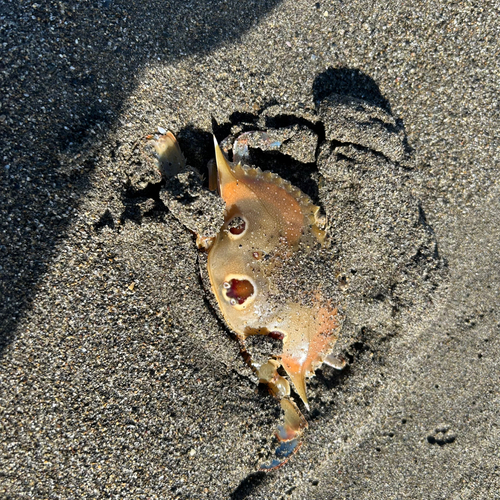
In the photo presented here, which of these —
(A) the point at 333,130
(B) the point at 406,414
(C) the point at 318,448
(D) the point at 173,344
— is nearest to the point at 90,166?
(D) the point at 173,344

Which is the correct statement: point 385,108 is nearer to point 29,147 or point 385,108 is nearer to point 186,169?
point 186,169

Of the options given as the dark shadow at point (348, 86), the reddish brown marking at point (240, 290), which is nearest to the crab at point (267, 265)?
the reddish brown marking at point (240, 290)

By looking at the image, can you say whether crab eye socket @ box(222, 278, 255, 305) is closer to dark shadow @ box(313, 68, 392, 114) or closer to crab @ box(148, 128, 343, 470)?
crab @ box(148, 128, 343, 470)

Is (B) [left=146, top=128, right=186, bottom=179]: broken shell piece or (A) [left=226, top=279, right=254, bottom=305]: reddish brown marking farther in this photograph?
(B) [left=146, top=128, right=186, bottom=179]: broken shell piece

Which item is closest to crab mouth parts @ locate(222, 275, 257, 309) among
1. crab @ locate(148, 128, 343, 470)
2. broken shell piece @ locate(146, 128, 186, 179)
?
crab @ locate(148, 128, 343, 470)

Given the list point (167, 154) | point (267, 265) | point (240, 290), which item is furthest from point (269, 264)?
point (167, 154)
